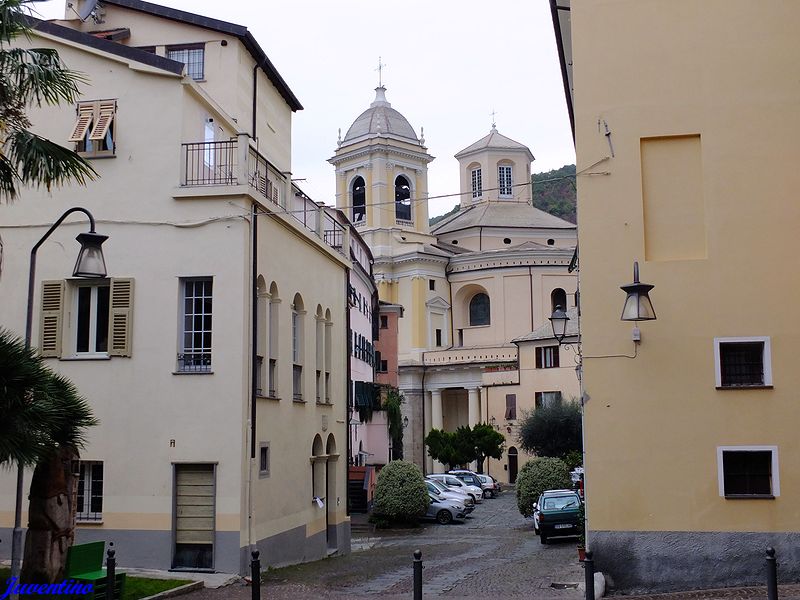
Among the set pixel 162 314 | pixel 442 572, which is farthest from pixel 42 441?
pixel 442 572

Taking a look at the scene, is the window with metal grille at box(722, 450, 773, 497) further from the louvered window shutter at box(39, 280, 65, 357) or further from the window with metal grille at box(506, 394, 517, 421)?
the window with metal grille at box(506, 394, 517, 421)

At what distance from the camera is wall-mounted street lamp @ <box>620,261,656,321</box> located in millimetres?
14297

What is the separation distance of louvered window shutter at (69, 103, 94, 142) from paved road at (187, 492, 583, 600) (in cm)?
868

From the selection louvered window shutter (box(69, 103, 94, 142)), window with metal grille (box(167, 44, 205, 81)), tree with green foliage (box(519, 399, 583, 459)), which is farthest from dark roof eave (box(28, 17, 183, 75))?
tree with green foliage (box(519, 399, 583, 459))

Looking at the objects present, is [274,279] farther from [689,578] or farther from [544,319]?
[544,319]

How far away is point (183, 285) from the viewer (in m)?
18.4

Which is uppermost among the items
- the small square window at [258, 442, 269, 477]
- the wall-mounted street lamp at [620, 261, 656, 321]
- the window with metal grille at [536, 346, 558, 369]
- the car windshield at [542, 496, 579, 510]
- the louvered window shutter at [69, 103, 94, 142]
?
the louvered window shutter at [69, 103, 94, 142]

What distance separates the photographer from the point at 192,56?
24.2 meters

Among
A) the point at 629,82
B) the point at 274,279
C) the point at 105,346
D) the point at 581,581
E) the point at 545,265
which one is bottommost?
the point at 581,581

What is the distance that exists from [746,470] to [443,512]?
82.5 feet

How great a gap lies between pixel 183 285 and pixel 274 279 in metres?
2.22

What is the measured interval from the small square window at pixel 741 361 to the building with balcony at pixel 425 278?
55351mm

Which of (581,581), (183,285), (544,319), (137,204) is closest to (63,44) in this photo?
(137,204)

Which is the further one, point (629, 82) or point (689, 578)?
point (629, 82)
